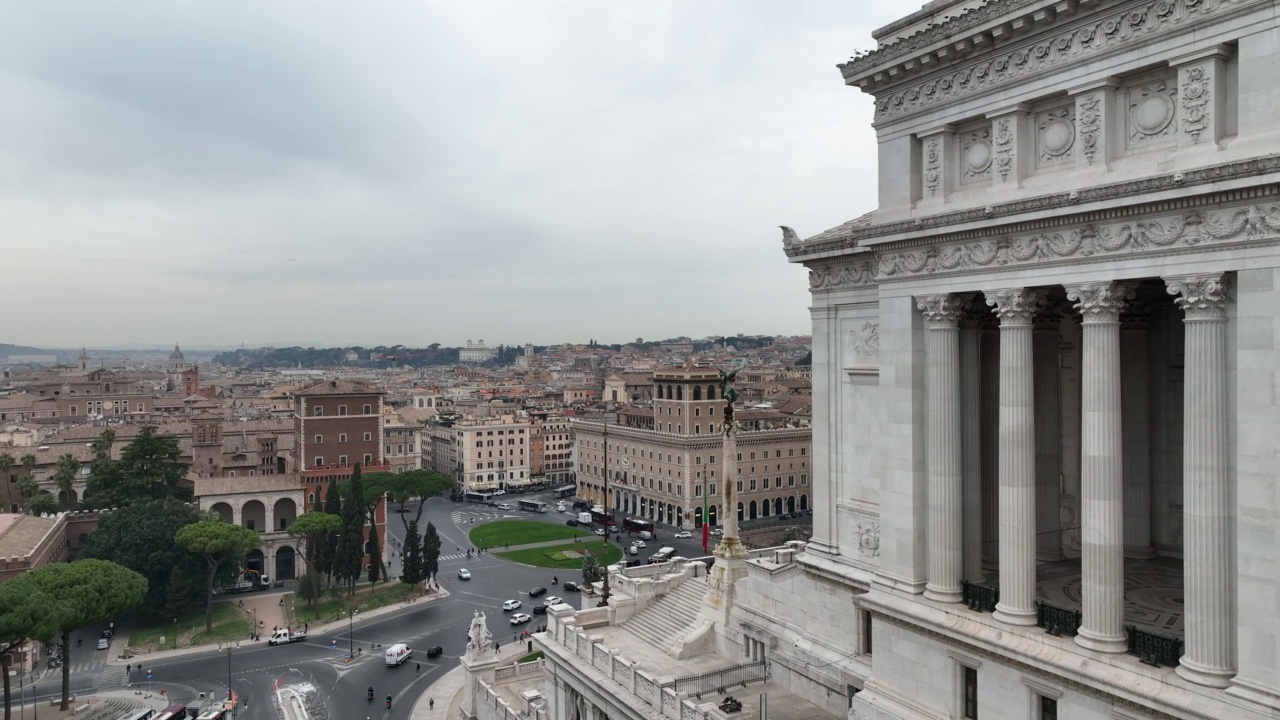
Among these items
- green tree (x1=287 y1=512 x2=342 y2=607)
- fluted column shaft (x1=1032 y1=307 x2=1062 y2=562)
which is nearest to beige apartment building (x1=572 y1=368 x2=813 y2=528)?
green tree (x1=287 y1=512 x2=342 y2=607)

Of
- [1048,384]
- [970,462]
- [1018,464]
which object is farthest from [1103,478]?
[1048,384]

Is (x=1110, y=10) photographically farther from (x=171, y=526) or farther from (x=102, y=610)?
(x=171, y=526)

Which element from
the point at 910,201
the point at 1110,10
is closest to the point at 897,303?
the point at 910,201

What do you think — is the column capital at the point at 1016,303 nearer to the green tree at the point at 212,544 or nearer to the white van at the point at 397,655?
the white van at the point at 397,655

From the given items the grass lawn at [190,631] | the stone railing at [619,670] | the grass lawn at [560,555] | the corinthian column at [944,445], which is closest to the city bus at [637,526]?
the grass lawn at [560,555]

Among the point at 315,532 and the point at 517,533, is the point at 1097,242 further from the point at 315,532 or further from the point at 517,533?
the point at 517,533

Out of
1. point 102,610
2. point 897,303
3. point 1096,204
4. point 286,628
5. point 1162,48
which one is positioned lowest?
point 286,628
